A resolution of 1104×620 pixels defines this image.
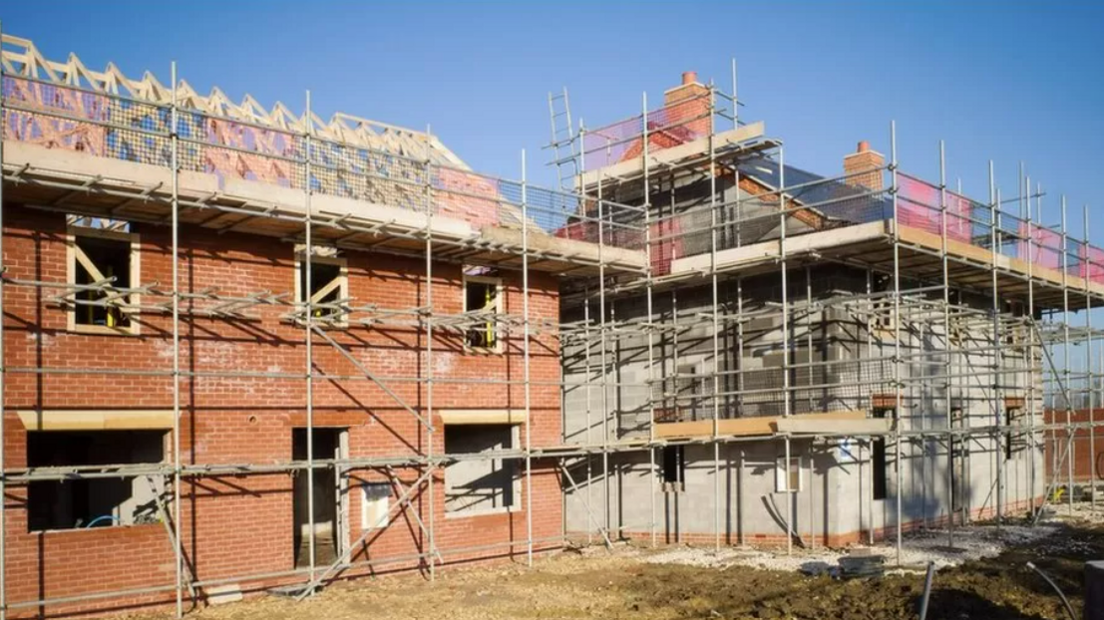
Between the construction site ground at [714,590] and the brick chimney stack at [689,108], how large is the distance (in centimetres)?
808

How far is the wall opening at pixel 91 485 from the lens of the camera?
1512 cm

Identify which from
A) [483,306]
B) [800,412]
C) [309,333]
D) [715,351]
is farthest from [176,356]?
[800,412]

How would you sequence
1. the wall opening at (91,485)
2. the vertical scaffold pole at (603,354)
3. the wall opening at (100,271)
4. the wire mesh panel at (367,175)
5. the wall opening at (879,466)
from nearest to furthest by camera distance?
the wall opening at (100,271), the wall opening at (91,485), the wire mesh panel at (367,175), the vertical scaffold pole at (603,354), the wall opening at (879,466)

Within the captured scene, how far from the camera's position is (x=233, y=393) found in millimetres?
14648

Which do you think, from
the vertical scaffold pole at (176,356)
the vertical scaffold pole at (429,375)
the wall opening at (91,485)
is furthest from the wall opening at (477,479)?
the vertical scaffold pole at (176,356)

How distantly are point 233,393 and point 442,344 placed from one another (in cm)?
366

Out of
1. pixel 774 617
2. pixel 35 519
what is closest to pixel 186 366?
pixel 35 519

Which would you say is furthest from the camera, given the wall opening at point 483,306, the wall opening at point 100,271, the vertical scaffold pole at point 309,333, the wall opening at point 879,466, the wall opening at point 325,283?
the wall opening at point 879,466

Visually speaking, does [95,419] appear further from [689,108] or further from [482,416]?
[689,108]

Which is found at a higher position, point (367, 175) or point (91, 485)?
point (367, 175)

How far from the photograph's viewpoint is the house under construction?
13.2 metres

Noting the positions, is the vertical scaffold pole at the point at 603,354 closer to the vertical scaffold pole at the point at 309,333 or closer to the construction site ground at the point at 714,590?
the construction site ground at the point at 714,590

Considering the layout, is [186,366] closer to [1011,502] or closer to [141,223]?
[141,223]

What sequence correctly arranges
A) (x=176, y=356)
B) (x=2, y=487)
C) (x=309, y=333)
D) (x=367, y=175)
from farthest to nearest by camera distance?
(x=367, y=175) → (x=309, y=333) → (x=176, y=356) → (x=2, y=487)
